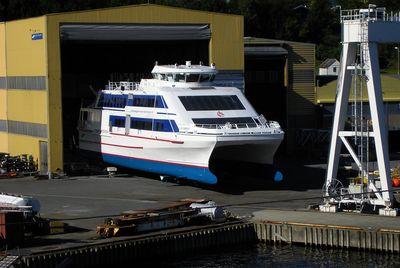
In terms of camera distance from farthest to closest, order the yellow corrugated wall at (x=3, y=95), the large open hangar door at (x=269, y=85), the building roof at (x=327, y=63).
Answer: the building roof at (x=327, y=63) → the large open hangar door at (x=269, y=85) → the yellow corrugated wall at (x=3, y=95)

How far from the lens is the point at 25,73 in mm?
50312

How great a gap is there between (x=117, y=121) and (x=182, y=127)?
270 inches

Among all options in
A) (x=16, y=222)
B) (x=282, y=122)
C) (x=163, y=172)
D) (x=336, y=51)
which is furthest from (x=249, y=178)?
(x=336, y=51)

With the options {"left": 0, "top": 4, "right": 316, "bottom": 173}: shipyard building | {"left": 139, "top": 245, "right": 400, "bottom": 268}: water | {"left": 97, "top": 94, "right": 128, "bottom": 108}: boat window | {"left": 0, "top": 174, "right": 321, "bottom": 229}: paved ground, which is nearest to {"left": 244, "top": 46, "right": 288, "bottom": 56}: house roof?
{"left": 0, "top": 4, "right": 316, "bottom": 173}: shipyard building

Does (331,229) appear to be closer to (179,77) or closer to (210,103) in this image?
(210,103)

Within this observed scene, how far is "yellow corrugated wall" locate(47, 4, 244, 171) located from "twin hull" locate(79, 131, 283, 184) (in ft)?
10.7

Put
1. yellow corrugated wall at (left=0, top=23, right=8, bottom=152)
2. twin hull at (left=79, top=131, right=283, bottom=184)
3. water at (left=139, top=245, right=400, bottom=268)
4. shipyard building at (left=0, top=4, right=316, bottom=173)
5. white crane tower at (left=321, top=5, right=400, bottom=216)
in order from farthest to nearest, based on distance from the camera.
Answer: yellow corrugated wall at (left=0, top=23, right=8, bottom=152)
shipyard building at (left=0, top=4, right=316, bottom=173)
twin hull at (left=79, top=131, right=283, bottom=184)
white crane tower at (left=321, top=5, right=400, bottom=216)
water at (left=139, top=245, right=400, bottom=268)

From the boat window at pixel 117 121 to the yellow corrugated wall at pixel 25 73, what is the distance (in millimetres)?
3412

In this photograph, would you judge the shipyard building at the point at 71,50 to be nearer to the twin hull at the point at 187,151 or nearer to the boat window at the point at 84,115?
the boat window at the point at 84,115

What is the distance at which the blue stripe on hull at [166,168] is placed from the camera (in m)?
41.0

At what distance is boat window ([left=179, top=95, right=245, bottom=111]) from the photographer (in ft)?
141

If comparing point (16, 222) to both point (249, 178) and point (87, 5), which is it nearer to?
point (249, 178)

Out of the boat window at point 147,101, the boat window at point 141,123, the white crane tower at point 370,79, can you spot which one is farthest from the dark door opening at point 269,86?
the white crane tower at point 370,79

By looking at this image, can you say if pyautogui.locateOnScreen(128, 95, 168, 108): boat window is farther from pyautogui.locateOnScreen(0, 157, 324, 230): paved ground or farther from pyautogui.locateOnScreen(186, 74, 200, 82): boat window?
pyautogui.locateOnScreen(0, 157, 324, 230): paved ground
